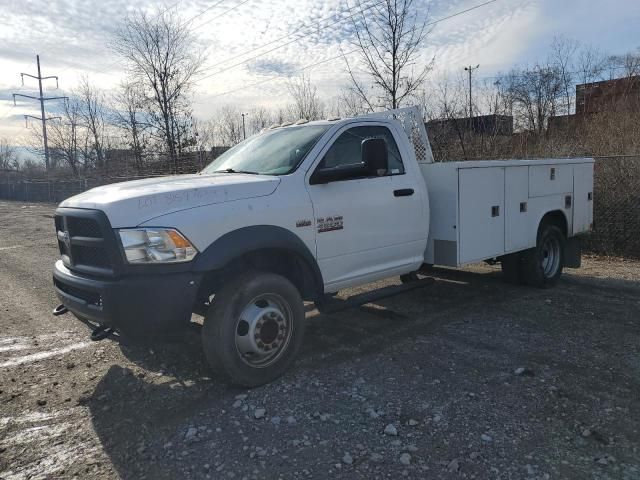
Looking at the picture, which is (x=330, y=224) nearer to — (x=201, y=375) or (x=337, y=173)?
(x=337, y=173)

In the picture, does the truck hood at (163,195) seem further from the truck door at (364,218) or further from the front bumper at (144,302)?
the truck door at (364,218)

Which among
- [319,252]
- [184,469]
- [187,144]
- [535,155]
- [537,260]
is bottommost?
[184,469]

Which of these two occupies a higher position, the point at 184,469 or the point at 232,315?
the point at 232,315

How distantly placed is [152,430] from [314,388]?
4.05 ft

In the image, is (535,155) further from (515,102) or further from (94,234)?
(94,234)

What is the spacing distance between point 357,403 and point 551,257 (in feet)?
15.7

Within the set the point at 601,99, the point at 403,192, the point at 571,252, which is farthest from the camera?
the point at 601,99

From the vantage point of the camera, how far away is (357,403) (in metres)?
3.87

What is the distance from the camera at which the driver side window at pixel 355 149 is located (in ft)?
15.9

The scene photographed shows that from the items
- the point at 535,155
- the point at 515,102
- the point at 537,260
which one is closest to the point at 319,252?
the point at 537,260

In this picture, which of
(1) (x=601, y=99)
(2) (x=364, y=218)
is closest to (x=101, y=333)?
(2) (x=364, y=218)

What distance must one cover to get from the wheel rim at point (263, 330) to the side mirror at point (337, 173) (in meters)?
1.08

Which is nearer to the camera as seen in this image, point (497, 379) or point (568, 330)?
point (497, 379)

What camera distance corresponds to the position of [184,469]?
312 cm
